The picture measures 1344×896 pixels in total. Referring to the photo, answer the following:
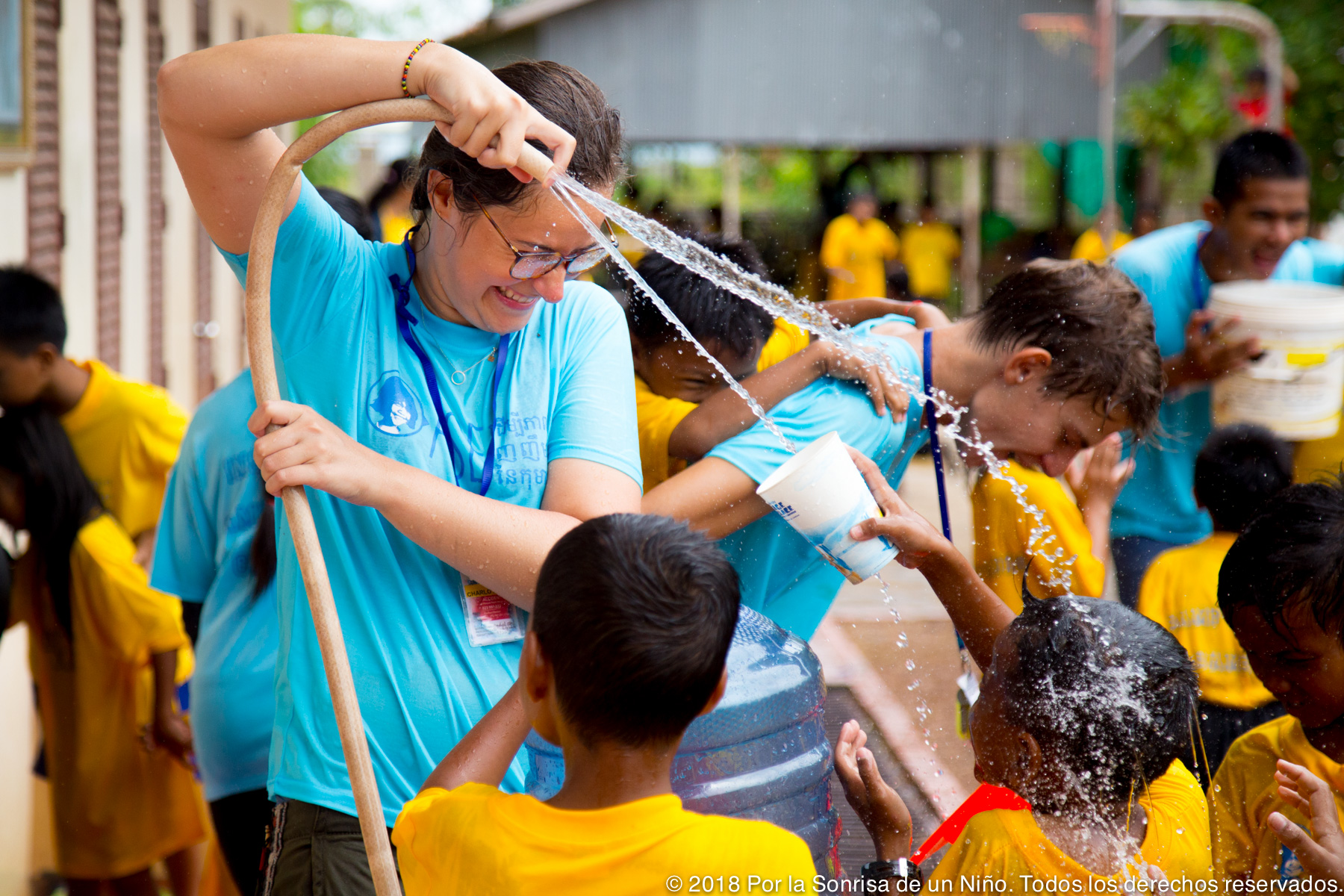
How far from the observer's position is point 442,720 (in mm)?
1705

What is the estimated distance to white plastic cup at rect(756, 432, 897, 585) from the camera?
1911mm

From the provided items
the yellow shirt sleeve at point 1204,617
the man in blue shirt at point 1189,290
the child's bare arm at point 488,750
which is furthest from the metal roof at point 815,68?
the child's bare arm at point 488,750

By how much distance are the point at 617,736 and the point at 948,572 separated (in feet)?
2.59

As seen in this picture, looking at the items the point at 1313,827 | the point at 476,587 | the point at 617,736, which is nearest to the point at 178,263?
the point at 476,587

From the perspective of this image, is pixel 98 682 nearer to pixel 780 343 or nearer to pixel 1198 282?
pixel 780 343

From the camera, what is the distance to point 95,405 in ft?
11.4

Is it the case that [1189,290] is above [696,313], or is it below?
above

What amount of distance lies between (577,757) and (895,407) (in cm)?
103

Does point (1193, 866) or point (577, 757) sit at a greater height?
point (577, 757)

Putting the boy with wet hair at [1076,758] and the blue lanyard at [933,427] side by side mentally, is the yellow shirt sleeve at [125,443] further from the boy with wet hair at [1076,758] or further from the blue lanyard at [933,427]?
the boy with wet hair at [1076,758]

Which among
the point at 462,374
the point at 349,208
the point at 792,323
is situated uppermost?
the point at 349,208

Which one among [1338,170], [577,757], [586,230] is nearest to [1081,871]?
[577,757]

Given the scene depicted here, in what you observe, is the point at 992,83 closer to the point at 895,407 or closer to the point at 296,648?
the point at 895,407

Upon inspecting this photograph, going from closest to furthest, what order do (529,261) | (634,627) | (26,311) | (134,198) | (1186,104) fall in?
(634,627) → (529,261) → (26,311) → (134,198) → (1186,104)
